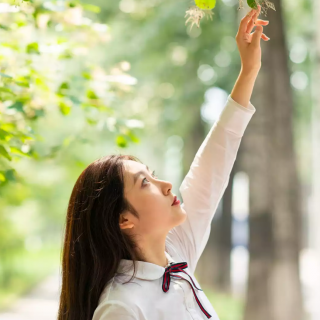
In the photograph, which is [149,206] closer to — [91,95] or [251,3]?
[251,3]

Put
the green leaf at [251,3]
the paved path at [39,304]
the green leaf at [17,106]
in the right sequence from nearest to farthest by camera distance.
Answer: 1. the green leaf at [251,3]
2. the green leaf at [17,106]
3. the paved path at [39,304]

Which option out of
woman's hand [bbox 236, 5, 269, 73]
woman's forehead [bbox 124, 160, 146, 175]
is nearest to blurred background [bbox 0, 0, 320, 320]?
woman's hand [bbox 236, 5, 269, 73]

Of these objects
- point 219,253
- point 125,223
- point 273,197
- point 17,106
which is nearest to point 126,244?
point 125,223

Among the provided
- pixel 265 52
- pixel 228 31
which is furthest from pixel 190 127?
pixel 265 52

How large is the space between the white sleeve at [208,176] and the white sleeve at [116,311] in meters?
0.33

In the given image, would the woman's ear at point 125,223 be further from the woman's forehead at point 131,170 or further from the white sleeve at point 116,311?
the white sleeve at point 116,311

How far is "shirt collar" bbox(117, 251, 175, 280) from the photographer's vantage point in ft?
3.37

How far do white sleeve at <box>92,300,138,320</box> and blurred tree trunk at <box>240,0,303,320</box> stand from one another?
2462 mm

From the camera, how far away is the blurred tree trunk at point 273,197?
3305mm

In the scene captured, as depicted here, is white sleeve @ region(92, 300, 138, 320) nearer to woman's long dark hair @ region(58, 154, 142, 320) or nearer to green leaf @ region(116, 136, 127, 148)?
woman's long dark hair @ region(58, 154, 142, 320)

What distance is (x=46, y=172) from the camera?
8.20 m

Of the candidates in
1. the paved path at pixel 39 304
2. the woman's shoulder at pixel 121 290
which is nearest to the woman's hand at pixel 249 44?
the woman's shoulder at pixel 121 290

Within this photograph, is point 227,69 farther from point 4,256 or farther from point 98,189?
point 4,256

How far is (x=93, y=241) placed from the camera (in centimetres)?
104
